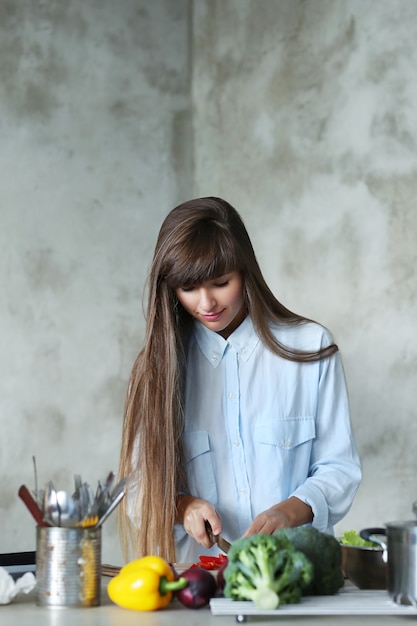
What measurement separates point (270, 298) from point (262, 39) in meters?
2.00

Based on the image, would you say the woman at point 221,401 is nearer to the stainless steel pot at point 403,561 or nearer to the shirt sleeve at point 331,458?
the shirt sleeve at point 331,458

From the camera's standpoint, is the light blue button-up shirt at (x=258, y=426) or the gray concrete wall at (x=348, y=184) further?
the gray concrete wall at (x=348, y=184)

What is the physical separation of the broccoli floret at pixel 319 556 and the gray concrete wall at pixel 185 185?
5.59 feet

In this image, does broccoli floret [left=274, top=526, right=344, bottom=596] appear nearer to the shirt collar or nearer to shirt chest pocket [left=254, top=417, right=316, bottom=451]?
shirt chest pocket [left=254, top=417, right=316, bottom=451]

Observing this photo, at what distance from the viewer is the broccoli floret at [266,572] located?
4.61ft

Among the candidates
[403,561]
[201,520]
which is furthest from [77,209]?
[403,561]

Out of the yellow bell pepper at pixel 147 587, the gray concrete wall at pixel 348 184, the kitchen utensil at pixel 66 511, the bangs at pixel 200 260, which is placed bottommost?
the yellow bell pepper at pixel 147 587

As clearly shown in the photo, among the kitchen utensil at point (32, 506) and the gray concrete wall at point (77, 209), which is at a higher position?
the gray concrete wall at point (77, 209)

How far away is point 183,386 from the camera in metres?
2.50

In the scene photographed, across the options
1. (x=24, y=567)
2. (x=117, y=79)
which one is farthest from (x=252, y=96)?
(x=24, y=567)

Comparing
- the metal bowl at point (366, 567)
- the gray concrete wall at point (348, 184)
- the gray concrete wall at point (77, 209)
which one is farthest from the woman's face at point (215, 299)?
the gray concrete wall at point (77, 209)

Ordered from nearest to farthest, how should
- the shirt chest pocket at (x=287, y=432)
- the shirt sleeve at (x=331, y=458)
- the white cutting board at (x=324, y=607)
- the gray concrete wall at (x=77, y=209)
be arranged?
the white cutting board at (x=324, y=607), the shirt sleeve at (x=331, y=458), the shirt chest pocket at (x=287, y=432), the gray concrete wall at (x=77, y=209)

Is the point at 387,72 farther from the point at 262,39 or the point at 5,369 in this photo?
the point at 5,369

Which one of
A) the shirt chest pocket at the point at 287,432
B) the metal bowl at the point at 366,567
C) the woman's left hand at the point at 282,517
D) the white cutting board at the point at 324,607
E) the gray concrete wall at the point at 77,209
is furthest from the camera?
the gray concrete wall at the point at 77,209
